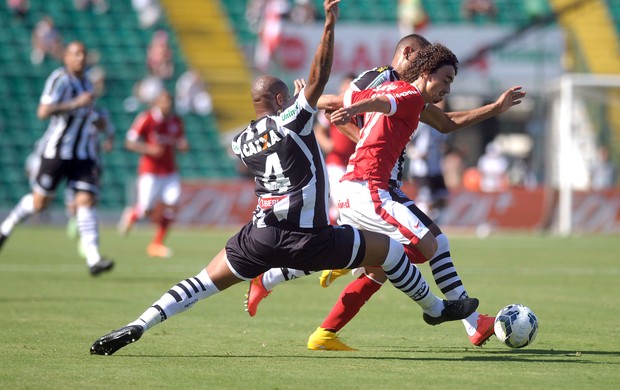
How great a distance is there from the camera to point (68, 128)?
42.5 ft

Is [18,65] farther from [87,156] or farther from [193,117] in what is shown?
[87,156]

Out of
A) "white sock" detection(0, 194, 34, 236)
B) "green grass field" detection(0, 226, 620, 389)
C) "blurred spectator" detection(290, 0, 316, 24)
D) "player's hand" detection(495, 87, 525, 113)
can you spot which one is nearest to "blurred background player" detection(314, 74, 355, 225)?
"green grass field" detection(0, 226, 620, 389)

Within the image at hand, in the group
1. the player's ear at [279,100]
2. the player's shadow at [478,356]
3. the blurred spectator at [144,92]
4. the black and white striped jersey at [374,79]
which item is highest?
the blurred spectator at [144,92]

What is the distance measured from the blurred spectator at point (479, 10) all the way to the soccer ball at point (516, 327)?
26.3 meters

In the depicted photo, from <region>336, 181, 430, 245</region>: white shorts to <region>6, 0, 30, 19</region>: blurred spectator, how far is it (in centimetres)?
2379

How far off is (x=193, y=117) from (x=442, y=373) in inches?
928

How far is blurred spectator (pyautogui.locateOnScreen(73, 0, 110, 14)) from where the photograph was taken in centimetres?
3078

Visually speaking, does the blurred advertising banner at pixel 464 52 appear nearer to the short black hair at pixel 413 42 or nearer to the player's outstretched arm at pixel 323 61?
the short black hair at pixel 413 42

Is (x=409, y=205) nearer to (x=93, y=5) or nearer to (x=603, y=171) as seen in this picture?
(x=603, y=171)

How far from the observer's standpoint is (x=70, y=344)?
7738mm

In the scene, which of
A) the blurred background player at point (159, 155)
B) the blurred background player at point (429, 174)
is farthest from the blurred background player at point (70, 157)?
the blurred background player at point (429, 174)

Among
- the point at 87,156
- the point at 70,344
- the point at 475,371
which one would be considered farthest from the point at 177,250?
the point at 475,371

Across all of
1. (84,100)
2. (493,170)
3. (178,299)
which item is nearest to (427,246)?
(178,299)

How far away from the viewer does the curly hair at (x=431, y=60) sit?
766cm
